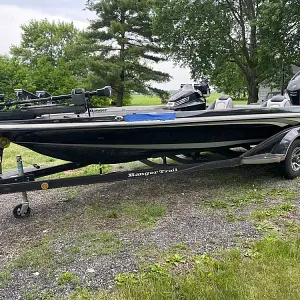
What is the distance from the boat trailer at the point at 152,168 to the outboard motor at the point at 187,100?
792mm

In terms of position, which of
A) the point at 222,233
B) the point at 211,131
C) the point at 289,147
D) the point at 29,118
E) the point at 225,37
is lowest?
the point at 222,233

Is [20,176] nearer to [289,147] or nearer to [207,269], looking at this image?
[207,269]

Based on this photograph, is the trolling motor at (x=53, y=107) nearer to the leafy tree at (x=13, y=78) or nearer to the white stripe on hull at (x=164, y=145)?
the white stripe on hull at (x=164, y=145)

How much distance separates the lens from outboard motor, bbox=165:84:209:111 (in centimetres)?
494

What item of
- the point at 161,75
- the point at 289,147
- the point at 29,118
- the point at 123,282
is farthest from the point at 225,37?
the point at 123,282

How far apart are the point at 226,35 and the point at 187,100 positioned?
15.6m

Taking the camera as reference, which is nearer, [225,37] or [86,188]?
[86,188]

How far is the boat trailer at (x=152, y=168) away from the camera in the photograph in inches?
135

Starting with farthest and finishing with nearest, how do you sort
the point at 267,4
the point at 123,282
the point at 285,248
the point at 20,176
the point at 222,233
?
the point at 267,4
the point at 20,176
the point at 222,233
the point at 285,248
the point at 123,282

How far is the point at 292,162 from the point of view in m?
4.94

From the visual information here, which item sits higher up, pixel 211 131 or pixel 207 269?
pixel 211 131

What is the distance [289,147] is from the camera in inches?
185

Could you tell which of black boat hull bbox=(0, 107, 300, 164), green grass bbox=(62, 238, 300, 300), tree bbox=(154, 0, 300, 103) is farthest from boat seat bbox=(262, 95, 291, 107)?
tree bbox=(154, 0, 300, 103)

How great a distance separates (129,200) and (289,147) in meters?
2.21
